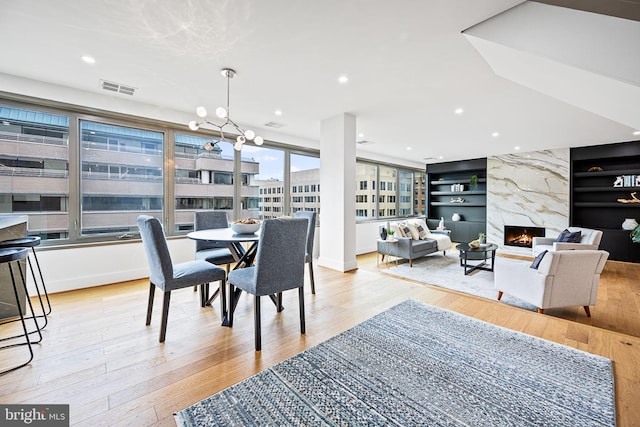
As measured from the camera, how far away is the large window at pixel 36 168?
3188 millimetres

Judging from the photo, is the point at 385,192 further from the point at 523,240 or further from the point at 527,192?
the point at 523,240

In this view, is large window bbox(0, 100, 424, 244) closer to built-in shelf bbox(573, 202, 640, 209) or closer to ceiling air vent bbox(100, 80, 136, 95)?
ceiling air vent bbox(100, 80, 136, 95)

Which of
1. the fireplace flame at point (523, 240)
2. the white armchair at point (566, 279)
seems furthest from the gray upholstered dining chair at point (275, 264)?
the fireplace flame at point (523, 240)

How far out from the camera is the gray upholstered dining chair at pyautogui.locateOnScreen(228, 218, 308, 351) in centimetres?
209

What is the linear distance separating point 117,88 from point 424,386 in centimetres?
446

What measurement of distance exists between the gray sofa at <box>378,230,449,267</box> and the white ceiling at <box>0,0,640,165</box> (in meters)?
2.28

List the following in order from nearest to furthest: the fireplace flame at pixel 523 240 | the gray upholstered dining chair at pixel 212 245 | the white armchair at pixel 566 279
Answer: the white armchair at pixel 566 279
the gray upholstered dining chair at pixel 212 245
the fireplace flame at pixel 523 240

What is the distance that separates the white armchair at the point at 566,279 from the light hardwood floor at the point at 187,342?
0.24 meters

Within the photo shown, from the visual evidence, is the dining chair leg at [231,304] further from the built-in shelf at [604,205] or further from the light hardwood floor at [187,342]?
the built-in shelf at [604,205]

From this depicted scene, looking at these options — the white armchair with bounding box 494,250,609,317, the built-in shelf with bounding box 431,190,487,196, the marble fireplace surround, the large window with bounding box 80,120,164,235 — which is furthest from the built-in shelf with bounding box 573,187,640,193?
the large window with bounding box 80,120,164,235

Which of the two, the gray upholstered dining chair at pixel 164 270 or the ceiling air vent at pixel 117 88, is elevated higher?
the ceiling air vent at pixel 117 88

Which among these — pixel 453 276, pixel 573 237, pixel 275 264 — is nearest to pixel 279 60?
pixel 275 264

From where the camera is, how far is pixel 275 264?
2168 millimetres

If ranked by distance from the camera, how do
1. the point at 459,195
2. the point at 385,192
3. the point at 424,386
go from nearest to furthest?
1. the point at 424,386
2. the point at 385,192
3. the point at 459,195
